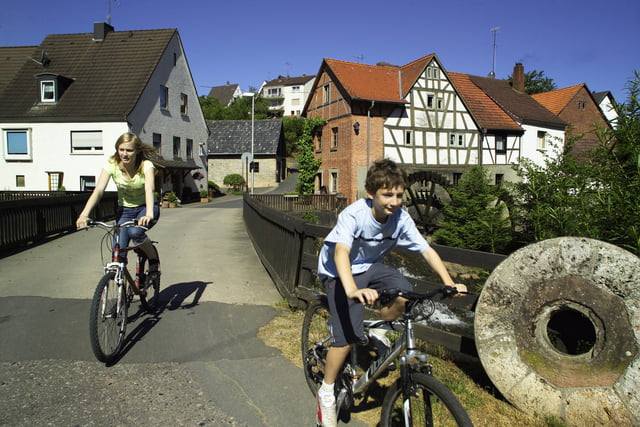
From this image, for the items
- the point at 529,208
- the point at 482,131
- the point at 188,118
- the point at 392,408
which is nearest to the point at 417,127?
the point at 482,131

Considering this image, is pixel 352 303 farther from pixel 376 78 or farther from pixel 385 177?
pixel 376 78

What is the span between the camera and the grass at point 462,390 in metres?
3.17

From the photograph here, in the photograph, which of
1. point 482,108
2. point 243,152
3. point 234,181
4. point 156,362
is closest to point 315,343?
point 156,362

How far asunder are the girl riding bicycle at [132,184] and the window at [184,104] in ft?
102

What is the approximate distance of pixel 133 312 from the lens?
5664mm

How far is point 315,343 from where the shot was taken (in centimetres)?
366

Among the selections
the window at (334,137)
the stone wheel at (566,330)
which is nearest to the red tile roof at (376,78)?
the window at (334,137)

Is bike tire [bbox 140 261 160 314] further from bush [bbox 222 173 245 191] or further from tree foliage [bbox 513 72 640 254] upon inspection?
bush [bbox 222 173 245 191]

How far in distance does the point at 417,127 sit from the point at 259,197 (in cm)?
1278

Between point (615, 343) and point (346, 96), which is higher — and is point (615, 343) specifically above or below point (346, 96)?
below

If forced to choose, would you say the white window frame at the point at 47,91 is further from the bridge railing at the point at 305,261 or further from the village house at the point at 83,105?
the bridge railing at the point at 305,261

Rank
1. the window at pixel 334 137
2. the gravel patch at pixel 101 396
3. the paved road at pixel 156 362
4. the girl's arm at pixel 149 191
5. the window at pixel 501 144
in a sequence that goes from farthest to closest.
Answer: the window at pixel 501 144
the window at pixel 334 137
the girl's arm at pixel 149 191
the paved road at pixel 156 362
the gravel patch at pixel 101 396

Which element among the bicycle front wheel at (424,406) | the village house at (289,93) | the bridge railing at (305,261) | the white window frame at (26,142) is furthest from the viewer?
the village house at (289,93)

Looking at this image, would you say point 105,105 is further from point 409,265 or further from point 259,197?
point 409,265
